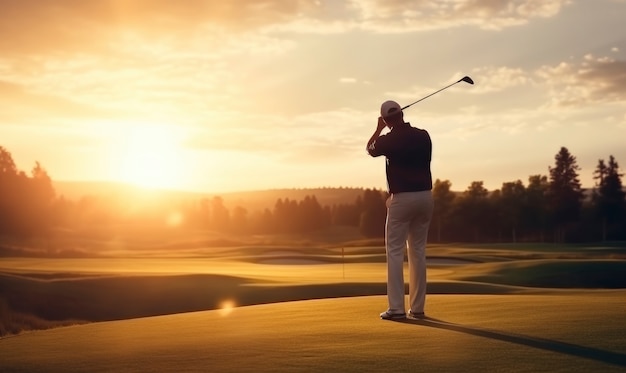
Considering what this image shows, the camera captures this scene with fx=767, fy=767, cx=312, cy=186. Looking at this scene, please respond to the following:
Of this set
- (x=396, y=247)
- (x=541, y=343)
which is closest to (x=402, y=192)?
(x=396, y=247)

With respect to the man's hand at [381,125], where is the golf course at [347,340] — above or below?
below

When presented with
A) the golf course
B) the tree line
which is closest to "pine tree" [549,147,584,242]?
the tree line

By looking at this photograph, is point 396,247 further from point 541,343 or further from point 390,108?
point 541,343

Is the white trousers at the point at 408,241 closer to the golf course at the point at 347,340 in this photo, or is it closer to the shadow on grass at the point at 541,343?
the golf course at the point at 347,340

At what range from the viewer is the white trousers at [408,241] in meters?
10.1

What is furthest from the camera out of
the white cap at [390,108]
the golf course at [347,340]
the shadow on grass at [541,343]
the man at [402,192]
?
the white cap at [390,108]

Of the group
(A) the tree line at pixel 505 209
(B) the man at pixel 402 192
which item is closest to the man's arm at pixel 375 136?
(B) the man at pixel 402 192

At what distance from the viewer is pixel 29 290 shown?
25906mm

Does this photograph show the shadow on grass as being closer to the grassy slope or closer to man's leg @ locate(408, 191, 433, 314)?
the grassy slope

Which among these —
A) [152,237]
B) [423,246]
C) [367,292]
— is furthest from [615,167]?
[423,246]

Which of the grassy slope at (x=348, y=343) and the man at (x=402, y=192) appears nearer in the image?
the grassy slope at (x=348, y=343)

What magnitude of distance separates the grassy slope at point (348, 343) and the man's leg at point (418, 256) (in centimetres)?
36

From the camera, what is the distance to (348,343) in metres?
7.94

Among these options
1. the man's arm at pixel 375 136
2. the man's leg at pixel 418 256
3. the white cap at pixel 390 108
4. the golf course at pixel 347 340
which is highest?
the white cap at pixel 390 108
